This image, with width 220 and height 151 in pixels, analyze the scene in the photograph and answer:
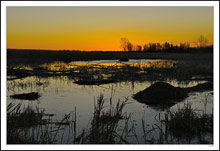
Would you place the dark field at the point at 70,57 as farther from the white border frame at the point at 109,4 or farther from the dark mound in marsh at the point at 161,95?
the white border frame at the point at 109,4

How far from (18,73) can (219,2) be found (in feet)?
48.3

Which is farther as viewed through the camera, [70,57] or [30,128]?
[70,57]

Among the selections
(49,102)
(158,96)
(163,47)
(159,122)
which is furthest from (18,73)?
(163,47)

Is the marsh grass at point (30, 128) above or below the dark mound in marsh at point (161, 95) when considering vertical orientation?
below

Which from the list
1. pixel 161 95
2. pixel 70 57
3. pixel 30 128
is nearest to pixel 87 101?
pixel 161 95

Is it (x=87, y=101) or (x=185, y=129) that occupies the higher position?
(x=87, y=101)

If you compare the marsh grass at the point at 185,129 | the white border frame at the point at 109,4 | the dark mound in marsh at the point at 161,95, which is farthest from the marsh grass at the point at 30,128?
the dark mound in marsh at the point at 161,95

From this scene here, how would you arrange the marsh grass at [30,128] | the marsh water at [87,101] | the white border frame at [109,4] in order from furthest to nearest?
the marsh water at [87,101], the marsh grass at [30,128], the white border frame at [109,4]

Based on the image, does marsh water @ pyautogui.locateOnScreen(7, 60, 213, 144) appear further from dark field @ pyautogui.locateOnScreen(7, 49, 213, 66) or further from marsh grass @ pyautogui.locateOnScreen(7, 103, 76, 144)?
dark field @ pyautogui.locateOnScreen(7, 49, 213, 66)

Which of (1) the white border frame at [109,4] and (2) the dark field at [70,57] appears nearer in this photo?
(1) the white border frame at [109,4]

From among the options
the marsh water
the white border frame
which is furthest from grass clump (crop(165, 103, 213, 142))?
the white border frame

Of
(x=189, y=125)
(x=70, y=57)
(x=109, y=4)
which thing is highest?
(x=70, y=57)

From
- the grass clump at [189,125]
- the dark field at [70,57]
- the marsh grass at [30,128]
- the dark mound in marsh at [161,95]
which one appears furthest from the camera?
the dark field at [70,57]

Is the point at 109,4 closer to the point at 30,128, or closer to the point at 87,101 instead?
the point at 30,128
